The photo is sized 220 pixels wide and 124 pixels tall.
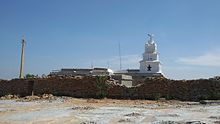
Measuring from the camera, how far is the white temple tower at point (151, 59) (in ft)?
177

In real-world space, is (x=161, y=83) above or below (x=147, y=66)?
below

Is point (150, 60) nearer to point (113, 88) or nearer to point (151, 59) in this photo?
point (151, 59)

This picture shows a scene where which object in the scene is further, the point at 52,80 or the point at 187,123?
the point at 52,80

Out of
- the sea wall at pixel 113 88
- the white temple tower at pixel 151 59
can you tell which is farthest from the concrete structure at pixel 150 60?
the sea wall at pixel 113 88

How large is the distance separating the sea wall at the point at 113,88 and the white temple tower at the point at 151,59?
27.1 meters

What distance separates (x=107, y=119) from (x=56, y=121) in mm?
2189

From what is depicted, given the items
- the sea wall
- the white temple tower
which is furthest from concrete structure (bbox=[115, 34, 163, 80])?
the sea wall

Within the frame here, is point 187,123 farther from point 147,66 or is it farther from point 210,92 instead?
point 147,66

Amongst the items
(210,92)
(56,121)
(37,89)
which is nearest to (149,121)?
(56,121)

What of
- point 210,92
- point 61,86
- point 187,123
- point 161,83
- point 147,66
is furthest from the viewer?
point 147,66

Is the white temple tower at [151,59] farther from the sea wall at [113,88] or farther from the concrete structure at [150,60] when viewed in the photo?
the sea wall at [113,88]

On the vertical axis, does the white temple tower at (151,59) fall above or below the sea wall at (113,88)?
above

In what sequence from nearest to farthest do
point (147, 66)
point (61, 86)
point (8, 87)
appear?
point (61, 86), point (8, 87), point (147, 66)

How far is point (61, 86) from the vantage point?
92.9ft
